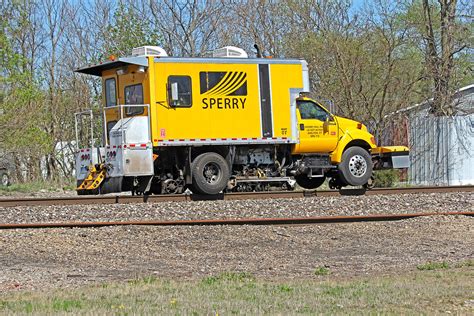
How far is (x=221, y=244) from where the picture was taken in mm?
12547

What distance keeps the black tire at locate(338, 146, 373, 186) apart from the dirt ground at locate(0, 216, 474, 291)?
6.17 metres

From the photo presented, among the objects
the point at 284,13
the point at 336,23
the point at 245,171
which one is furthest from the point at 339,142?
the point at 284,13

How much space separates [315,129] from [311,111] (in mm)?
453

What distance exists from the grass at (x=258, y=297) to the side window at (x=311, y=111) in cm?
1064

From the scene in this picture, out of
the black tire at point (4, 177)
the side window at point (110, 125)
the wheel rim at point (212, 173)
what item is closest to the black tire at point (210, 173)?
the wheel rim at point (212, 173)

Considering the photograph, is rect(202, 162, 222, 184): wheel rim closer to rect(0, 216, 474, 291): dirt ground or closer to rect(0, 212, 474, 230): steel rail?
rect(0, 212, 474, 230): steel rail

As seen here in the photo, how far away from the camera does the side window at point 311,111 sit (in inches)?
790

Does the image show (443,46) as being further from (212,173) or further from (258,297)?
(258,297)

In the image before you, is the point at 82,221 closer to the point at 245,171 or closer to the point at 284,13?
the point at 245,171

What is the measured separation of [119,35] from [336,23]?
9.97 meters

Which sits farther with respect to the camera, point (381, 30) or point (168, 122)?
point (381, 30)

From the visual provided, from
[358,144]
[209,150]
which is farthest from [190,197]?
[358,144]

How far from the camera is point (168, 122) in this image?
1831cm

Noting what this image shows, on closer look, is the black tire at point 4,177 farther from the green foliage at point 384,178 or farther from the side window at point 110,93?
the side window at point 110,93
